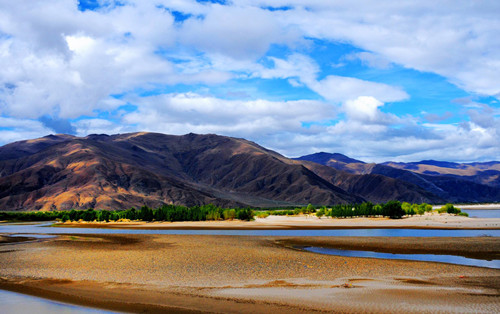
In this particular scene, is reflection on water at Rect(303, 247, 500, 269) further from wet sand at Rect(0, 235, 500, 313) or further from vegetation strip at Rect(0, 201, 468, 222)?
vegetation strip at Rect(0, 201, 468, 222)

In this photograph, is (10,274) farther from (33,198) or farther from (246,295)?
(33,198)

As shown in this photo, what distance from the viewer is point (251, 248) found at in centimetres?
3594

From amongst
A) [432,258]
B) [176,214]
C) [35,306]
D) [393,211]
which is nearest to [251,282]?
[35,306]

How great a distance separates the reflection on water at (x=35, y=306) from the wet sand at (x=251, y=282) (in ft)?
2.13

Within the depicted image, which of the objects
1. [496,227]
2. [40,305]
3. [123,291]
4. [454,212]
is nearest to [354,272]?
[123,291]

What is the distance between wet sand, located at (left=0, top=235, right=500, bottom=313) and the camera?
53.9ft

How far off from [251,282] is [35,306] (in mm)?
9123

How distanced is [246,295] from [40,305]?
8.03 m

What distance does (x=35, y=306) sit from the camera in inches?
677

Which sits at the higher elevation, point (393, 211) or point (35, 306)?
point (393, 211)

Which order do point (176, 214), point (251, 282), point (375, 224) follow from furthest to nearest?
point (176, 214), point (375, 224), point (251, 282)

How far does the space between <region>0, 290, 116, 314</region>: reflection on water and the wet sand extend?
0.65 m

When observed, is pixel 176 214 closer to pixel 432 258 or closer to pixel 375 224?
pixel 375 224

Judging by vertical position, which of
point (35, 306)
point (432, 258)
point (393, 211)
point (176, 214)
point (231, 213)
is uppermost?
point (393, 211)
